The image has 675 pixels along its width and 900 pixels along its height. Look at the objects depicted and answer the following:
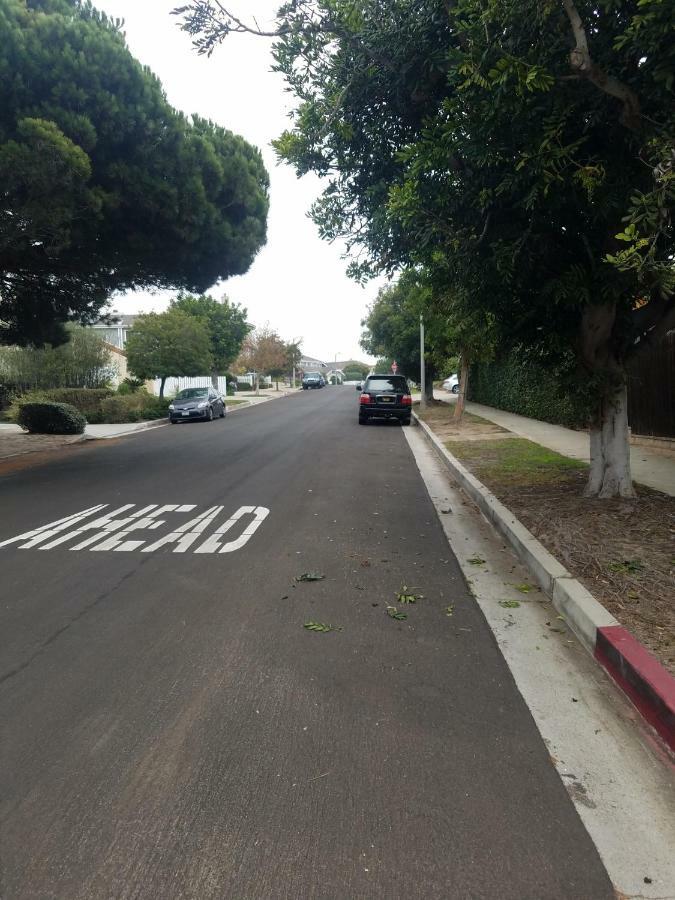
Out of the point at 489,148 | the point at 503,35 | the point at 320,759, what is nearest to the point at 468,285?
the point at 489,148

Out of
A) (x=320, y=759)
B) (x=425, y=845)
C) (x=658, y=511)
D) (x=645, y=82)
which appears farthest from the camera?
→ (x=658, y=511)

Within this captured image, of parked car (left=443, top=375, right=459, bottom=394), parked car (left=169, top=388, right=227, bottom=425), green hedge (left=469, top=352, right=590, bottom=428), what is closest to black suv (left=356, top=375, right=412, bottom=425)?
green hedge (left=469, top=352, right=590, bottom=428)

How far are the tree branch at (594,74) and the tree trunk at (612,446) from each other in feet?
9.46

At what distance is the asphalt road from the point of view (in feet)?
7.32

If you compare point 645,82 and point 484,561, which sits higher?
point 645,82

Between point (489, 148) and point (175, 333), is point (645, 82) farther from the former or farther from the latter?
point (175, 333)

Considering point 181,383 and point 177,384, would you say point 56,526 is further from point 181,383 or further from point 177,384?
point 181,383

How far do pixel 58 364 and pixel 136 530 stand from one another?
26393mm

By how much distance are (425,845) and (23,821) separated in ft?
5.11

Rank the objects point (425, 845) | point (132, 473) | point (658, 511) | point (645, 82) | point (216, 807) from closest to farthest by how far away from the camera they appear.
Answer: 1. point (425, 845)
2. point (216, 807)
3. point (645, 82)
4. point (658, 511)
5. point (132, 473)

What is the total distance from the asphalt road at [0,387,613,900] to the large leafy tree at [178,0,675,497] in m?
3.01

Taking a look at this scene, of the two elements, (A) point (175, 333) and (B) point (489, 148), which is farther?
(A) point (175, 333)

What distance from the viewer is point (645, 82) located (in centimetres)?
520

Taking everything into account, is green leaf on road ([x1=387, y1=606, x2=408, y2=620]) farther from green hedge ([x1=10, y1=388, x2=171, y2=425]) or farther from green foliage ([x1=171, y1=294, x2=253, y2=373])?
green foliage ([x1=171, y1=294, x2=253, y2=373])
